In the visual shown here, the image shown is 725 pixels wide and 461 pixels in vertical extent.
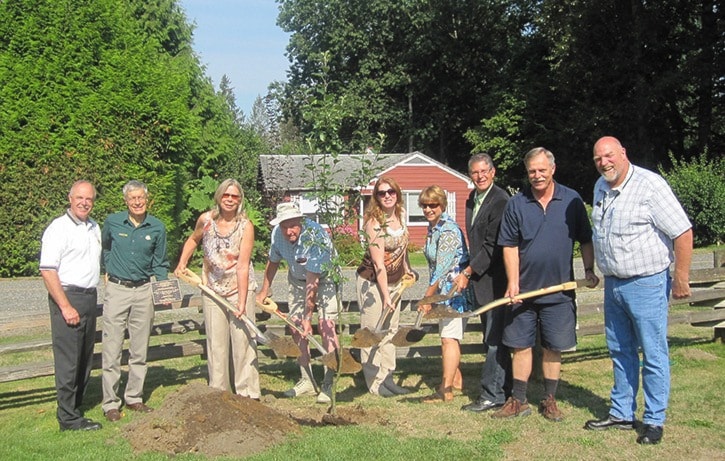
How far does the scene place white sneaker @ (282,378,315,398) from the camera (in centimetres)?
700

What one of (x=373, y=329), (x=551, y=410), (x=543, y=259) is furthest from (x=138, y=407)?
(x=543, y=259)

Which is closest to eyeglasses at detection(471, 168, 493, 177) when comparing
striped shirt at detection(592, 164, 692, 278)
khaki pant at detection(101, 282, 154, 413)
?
striped shirt at detection(592, 164, 692, 278)

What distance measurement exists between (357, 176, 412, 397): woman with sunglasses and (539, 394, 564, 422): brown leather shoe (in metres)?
1.44

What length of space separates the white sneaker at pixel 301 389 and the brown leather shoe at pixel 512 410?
1.85 m

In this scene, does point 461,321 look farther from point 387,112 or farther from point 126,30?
point 387,112

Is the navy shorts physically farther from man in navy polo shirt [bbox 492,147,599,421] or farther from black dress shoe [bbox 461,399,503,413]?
black dress shoe [bbox 461,399,503,413]

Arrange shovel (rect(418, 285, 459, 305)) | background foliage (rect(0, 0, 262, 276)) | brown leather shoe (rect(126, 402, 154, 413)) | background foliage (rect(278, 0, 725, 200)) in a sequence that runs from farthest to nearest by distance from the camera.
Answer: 1. background foliage (rect(278, 0, 725, 200))
2. background foliage (rect(0, 0, 262, 276))
3. brown leather shoe (rect(126, 402, 154, 413))
4. shovel (rect(418, 285, 459, 305))

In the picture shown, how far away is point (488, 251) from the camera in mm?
6238

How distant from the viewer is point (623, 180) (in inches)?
214

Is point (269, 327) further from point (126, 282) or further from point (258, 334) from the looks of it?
point (126, 282)

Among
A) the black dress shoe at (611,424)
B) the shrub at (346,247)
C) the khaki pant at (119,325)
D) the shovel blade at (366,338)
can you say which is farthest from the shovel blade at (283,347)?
the black dress shoe at (611,424)

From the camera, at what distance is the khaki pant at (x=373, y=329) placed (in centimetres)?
684

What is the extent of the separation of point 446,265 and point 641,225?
1792mm

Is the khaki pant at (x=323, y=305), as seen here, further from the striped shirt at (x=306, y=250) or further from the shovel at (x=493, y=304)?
the shovel at (x=493, y=304)
